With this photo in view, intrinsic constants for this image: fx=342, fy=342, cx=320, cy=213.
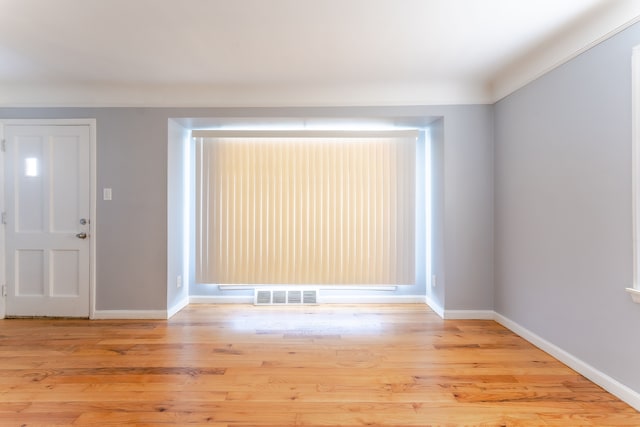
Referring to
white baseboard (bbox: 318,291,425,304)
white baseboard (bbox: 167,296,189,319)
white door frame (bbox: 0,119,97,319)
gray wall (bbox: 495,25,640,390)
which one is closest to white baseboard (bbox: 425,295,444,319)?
white baseboard (bbox: 318,291,425,304)

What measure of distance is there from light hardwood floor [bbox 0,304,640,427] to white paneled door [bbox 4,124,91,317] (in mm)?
295

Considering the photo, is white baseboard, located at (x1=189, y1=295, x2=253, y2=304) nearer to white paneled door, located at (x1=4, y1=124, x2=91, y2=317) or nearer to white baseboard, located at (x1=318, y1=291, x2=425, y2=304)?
white baseboard, located at (x1=318, y1=291, x2=425, y2=304)

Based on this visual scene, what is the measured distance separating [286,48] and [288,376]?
2461mm

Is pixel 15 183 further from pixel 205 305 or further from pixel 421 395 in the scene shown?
pixel 421 395

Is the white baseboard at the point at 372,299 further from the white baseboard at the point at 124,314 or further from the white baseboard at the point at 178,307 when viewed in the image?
the white baseboard at the point at 124,314

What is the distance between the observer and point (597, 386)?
222cm

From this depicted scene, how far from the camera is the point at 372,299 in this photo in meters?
4.19

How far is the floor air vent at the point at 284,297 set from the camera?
413 centimetres

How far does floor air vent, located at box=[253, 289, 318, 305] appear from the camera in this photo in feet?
13.5

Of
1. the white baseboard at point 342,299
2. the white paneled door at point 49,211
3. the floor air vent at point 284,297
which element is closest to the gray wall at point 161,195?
the white paneled door at point 49,211

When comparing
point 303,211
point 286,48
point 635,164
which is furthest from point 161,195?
point 635,164

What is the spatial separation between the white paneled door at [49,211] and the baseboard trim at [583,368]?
4304mm

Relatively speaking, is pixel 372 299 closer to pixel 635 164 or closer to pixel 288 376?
pixel 288 376

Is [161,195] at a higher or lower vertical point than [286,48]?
lower
